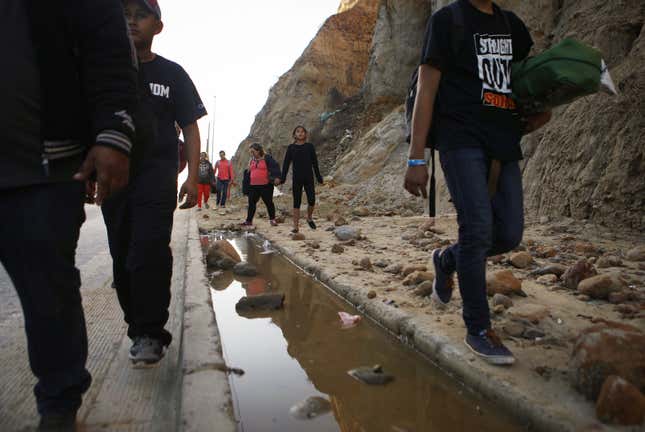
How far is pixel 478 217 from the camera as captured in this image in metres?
2.25

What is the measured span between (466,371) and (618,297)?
58.0 inches

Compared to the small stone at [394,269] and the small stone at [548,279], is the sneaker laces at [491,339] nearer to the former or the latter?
the small stone at [548,279]

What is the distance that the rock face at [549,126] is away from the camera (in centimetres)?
579

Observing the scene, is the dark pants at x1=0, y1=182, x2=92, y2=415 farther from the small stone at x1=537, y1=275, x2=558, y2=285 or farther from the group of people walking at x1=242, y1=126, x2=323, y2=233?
the group of people walking at x1=242, y1=126, x2=323, y2=233

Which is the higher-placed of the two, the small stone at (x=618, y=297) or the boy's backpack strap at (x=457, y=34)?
the boy's backpack strap at (x=457, y=34)

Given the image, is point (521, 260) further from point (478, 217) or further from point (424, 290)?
point (478, 217)

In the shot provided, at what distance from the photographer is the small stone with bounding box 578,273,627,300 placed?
10.3ft

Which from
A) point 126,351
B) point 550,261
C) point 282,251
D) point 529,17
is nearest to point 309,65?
point 529,17

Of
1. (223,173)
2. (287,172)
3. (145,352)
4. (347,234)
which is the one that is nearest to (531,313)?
(145,352)

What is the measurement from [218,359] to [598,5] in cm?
881

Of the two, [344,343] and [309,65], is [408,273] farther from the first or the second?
[309,65]

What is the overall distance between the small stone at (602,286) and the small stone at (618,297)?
48 millimetres

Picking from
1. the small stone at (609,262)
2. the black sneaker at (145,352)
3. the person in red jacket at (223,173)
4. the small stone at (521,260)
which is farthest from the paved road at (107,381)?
the person in red jacket at (223,173)

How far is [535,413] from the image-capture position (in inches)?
72.7
